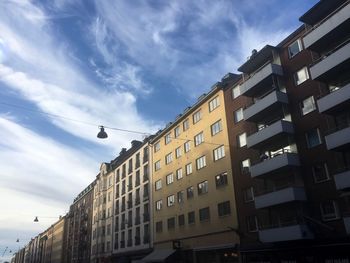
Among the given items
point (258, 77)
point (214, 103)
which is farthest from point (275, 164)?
point (214, 103)

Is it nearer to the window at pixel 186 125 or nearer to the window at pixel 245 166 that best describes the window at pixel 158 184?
the window at pixel 186 125

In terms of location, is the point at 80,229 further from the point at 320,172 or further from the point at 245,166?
the point at 320,172

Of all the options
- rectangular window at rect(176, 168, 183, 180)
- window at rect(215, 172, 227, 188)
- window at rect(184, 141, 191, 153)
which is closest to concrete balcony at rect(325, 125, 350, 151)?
window at rect(215, 172, 227, 188)

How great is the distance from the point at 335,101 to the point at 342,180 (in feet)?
18.1

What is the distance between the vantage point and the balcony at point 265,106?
1329 inches

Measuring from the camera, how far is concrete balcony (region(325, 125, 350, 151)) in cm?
2691

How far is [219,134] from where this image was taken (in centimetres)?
4259

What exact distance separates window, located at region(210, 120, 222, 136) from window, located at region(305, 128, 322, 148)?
12.2 m

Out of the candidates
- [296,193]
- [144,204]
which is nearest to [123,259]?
[144,204]

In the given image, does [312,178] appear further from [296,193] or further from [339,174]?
[339,174]

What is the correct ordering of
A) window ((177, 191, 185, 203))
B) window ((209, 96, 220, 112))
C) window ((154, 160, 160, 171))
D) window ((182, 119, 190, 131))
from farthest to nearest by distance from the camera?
window ((154, 160, 160, 171))
window ((182, 119, 190, 131))
window ((177, 191, 185, 203))
window ((209, 96, 220, 112))

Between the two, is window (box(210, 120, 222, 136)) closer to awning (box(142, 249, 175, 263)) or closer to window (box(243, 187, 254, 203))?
window (box(243, 187, 254, 203))

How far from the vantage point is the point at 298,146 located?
32469 mm

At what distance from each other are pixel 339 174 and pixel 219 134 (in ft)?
55.2
